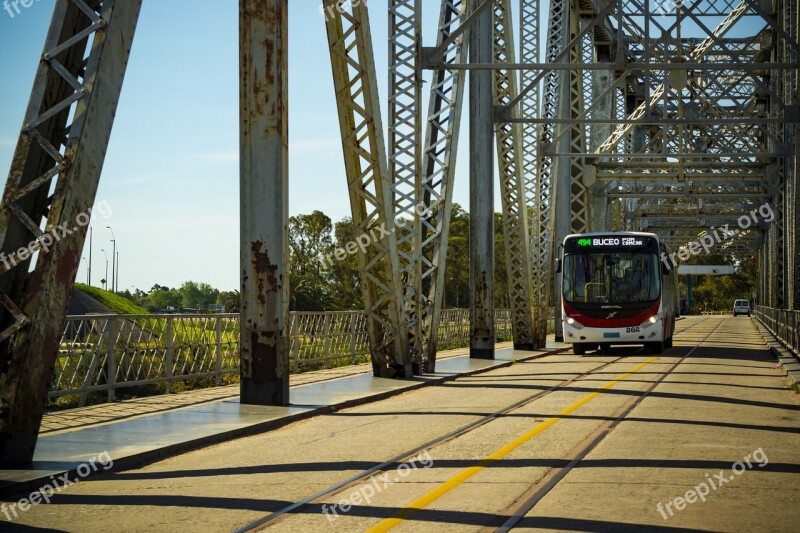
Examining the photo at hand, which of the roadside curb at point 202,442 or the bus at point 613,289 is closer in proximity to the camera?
the roadside curb at point 202,442

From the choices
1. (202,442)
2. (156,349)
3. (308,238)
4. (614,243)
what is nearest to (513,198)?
(614,243)

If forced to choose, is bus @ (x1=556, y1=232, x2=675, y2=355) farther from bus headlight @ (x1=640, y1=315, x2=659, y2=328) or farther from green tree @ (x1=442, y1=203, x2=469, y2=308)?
green tree @ (x1=442, y1=203, x2=469, y2=308)

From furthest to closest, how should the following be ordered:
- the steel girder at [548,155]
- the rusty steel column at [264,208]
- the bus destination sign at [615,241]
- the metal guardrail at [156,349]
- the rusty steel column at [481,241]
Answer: the steel girder at [548,155] → the bus destination sign at [615,241] → the rusty steel column at [481,241] → the rusty steel column at [264,208] → the metal guardrail at [156,349]

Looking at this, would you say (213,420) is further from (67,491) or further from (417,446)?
(67,491)

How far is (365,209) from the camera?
20562 mm

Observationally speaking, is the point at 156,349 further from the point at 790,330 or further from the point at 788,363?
the point at 790,330

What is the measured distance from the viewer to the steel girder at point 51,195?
10.1 m

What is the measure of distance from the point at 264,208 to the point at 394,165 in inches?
252

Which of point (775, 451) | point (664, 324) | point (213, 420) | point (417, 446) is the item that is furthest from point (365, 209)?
point (664, 324)

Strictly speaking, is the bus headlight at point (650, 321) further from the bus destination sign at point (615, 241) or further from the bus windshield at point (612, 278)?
the bus destination sign at point (615, 241)

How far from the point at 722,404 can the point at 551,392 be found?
3.11 metres

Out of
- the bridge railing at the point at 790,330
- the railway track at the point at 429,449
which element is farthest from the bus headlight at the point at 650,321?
the railway track at the point at 429,449

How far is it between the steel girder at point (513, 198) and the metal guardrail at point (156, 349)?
835cm

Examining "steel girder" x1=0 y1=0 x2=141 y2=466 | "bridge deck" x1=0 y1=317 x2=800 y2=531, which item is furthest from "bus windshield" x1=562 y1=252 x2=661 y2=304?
"steel girder" x1=0 y1=0 x2=141 y2=466
